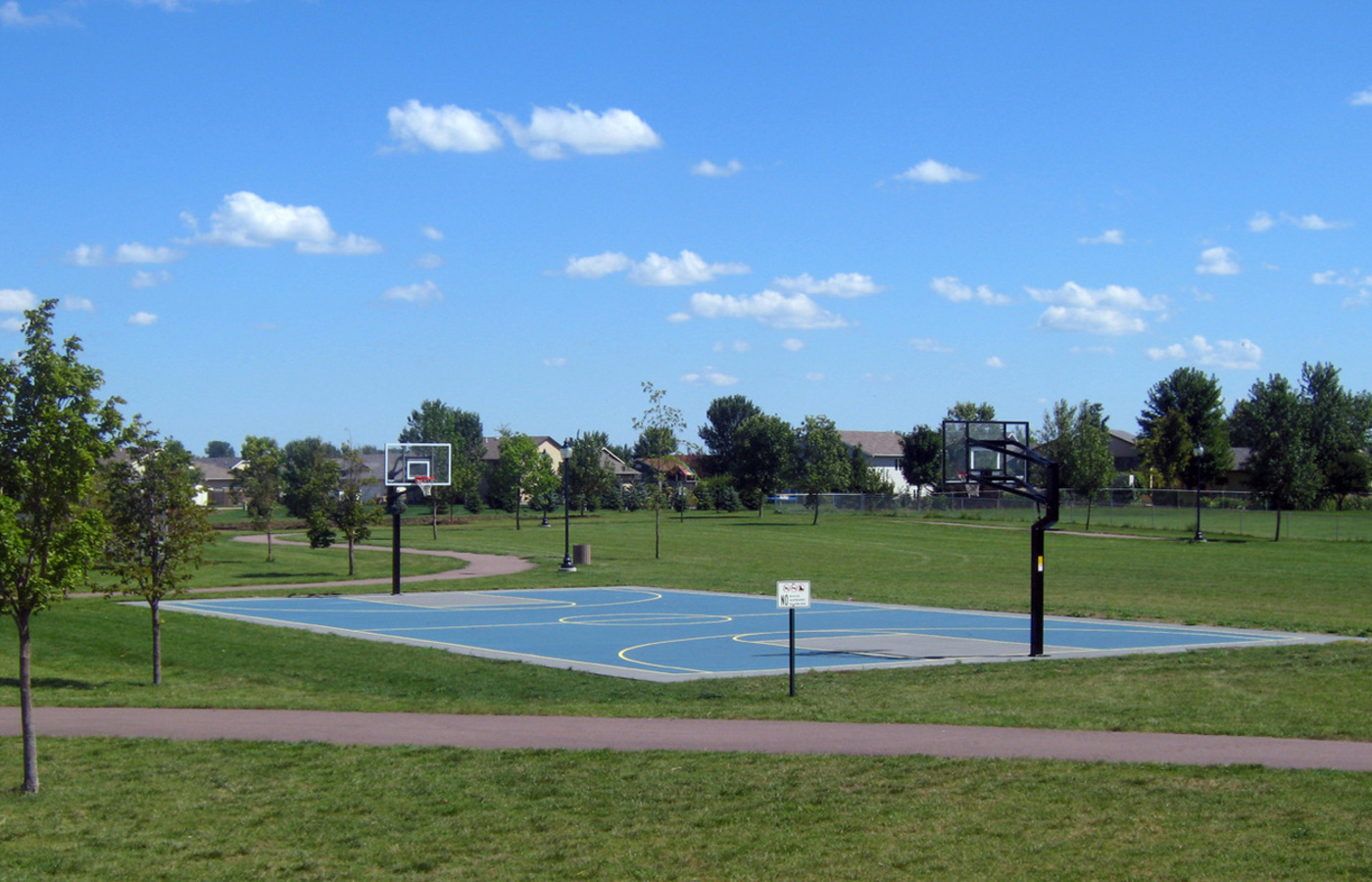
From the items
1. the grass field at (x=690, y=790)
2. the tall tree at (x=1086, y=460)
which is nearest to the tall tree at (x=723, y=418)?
the tall tree at (x=1086, y=460)

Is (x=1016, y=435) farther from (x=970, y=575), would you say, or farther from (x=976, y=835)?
(x=970, y=575)

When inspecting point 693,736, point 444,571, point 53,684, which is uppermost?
point 693,736

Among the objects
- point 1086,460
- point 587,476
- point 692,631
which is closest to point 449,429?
point 587,476

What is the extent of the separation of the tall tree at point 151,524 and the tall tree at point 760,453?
3143 inches

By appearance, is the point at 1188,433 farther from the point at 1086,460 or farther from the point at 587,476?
the point at 587,476

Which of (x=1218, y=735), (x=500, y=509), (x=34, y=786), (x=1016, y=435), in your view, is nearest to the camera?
(x=34, y=786)

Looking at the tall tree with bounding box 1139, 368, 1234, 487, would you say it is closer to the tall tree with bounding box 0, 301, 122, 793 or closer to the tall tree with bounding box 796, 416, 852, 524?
the tall tree with bounding box 796, 416, 852, 524

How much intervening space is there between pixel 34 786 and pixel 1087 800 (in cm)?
896

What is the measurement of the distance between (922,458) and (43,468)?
103870 millimetres

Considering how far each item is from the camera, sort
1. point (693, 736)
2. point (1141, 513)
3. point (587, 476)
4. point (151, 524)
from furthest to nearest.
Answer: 1. point (587, 476)
2. point (1141, 513)
3. point (151, 524)
4. point (693, 736)

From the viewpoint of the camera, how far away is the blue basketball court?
2145cm

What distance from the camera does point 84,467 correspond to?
415 inches

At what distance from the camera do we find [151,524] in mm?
20484

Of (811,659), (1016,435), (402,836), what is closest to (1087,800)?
(402,836)
